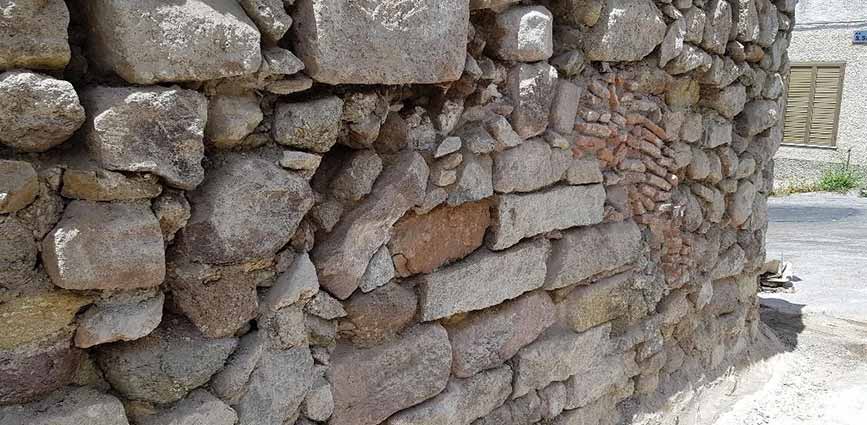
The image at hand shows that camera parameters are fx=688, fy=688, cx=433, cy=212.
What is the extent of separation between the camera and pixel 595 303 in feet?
7.54

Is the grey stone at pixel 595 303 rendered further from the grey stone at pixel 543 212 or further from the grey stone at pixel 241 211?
the grey stone at pixel 241 211

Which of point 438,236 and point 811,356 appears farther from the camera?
point 811,356

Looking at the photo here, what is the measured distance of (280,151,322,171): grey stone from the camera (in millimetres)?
1371

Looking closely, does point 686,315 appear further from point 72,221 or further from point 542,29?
point 72,221

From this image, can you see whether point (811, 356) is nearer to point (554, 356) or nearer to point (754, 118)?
point (754, 118)

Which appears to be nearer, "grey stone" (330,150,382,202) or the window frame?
"grey stone" (330,150,382,202)

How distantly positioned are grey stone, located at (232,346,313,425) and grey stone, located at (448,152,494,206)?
0.55 meters

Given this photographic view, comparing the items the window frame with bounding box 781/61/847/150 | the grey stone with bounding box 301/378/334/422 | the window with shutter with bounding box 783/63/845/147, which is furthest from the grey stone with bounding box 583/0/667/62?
the window with shutter with bounding box 783/63/845/147

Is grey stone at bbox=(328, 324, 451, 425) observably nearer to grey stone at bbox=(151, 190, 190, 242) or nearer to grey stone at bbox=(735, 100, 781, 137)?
grey stone at bbox=(151, 190, 190, 242)

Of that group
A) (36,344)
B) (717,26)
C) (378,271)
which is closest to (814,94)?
(717,26)

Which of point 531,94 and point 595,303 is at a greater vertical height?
point 531,94

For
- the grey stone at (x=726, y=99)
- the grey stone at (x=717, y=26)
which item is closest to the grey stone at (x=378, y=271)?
the grey stone at (x=717, y=26)

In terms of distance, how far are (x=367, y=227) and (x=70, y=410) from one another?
0.70 metres

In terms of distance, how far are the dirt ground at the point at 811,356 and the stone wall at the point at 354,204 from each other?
509 mm
